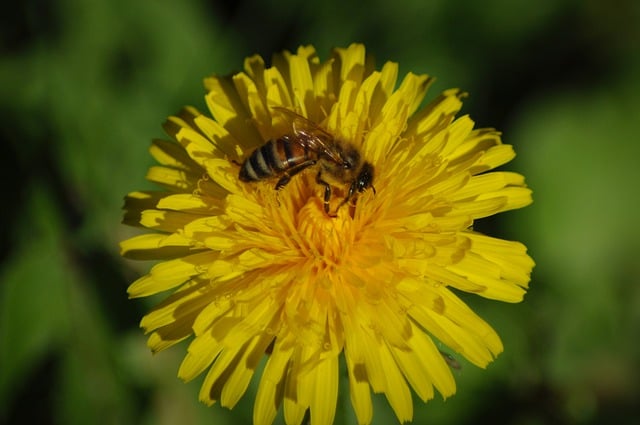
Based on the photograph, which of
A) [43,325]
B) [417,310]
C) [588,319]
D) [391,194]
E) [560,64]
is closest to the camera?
[417,310]

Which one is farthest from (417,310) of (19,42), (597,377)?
(19,42)

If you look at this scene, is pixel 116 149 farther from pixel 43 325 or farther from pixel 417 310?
pixel 417 310

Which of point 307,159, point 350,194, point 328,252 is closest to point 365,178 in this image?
point 350,194

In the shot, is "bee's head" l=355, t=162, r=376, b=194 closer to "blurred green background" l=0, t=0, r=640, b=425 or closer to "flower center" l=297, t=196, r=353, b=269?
"flower center" l=297, t=196, r=353, b=269

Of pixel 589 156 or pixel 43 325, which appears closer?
pixel 43 325

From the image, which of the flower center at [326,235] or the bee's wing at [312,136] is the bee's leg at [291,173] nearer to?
the bee's wing at [312,136]

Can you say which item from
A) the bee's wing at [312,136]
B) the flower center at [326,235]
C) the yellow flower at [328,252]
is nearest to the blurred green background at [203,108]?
the yellow flower at [328,252]

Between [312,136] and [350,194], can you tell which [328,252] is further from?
[312,136]
